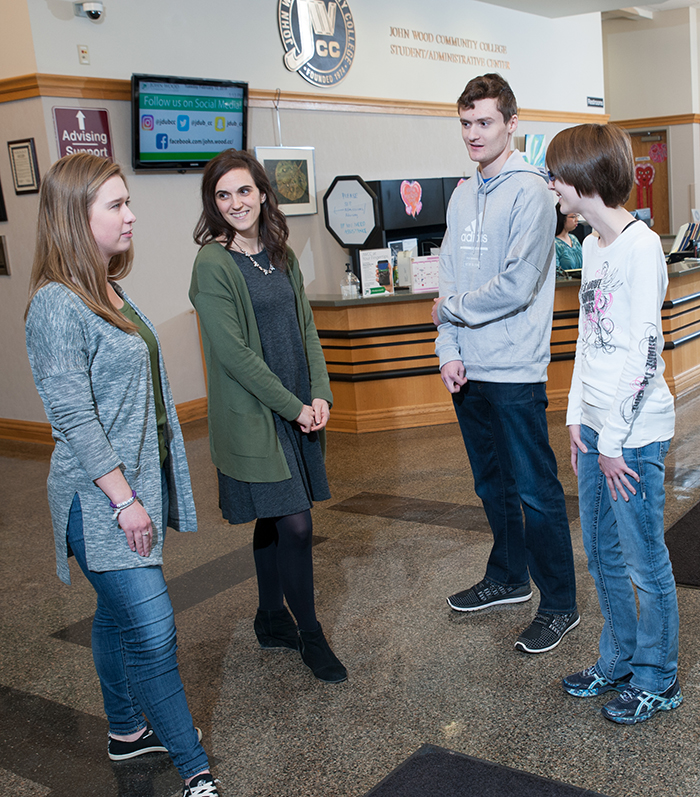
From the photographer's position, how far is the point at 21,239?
19.0ft

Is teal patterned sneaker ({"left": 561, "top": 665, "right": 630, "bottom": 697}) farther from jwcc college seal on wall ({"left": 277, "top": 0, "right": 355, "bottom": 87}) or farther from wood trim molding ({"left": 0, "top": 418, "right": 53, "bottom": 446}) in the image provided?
jwcc college seal on wall ({"left": 277, "top": 0, "right": 355, "bottom": 87})

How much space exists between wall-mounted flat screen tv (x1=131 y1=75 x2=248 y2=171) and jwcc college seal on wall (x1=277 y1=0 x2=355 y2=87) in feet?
2.83

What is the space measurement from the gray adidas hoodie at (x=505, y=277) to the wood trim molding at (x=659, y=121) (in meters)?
12.6

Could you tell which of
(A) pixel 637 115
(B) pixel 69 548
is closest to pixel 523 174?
(B) pixel 69 548

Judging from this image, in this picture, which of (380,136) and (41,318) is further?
(380,136)

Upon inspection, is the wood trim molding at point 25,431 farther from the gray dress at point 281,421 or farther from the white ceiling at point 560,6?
the white ceiling at point 560,6

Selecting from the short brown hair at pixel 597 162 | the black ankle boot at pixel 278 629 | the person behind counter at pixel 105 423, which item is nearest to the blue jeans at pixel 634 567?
the short brown hair at pixel 597 162

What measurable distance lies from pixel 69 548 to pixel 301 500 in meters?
0.71

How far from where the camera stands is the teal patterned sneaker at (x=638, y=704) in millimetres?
2055

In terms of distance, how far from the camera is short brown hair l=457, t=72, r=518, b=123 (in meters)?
2.43

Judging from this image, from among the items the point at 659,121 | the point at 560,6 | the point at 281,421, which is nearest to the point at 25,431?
the point at 281,421

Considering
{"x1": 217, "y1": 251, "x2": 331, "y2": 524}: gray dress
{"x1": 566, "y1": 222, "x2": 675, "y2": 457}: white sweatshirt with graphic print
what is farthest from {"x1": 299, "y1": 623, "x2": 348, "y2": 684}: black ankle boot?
{"x1": 566, "y1": 222, "x2": 675, "y2": 457}: white sweatshirt with graphic print

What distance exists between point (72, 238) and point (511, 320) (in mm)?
1309

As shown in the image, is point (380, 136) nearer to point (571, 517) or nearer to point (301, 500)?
point (571, 517)
